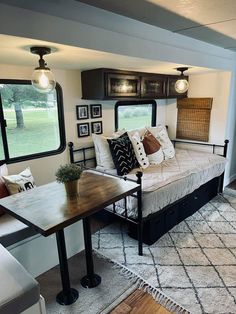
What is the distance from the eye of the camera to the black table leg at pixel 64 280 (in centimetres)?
186

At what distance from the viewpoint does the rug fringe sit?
73.4 inches

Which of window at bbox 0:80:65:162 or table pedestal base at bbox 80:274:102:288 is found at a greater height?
window at bbox 0:80:65:162

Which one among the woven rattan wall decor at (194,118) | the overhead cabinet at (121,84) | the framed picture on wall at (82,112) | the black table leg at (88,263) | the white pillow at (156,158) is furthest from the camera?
the woven rattan wall decor at (194,118)

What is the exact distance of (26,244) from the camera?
2.07m

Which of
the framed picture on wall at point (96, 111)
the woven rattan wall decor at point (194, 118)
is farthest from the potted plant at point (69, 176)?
the woven rattan wall decor at point (194, 118)

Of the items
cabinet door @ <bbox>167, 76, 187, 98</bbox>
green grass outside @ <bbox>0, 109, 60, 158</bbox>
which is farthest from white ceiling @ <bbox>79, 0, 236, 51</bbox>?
green grass outside @ <bbox>0, 109, 60, 158</bbox>

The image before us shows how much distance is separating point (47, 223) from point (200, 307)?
140 centimetres

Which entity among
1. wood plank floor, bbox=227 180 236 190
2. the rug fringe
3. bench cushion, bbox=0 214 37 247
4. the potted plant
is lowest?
the rug fringe

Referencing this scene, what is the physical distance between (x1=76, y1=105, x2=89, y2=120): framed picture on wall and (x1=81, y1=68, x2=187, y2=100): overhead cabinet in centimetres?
14

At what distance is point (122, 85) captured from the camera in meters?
3.09

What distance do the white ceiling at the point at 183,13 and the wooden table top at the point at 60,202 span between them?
1.41 m

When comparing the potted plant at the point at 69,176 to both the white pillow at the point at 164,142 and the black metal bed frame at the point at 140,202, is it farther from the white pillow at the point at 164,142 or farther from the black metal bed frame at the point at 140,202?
the white pillow at the point at 164,142

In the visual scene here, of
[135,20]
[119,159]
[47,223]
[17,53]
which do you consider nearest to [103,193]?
[47,223]

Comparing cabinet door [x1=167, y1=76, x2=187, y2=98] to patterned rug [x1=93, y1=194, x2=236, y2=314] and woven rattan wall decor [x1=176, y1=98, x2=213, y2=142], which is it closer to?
woven rattan wall decor [x1=176, y1=98, x2=213, y2=142]
